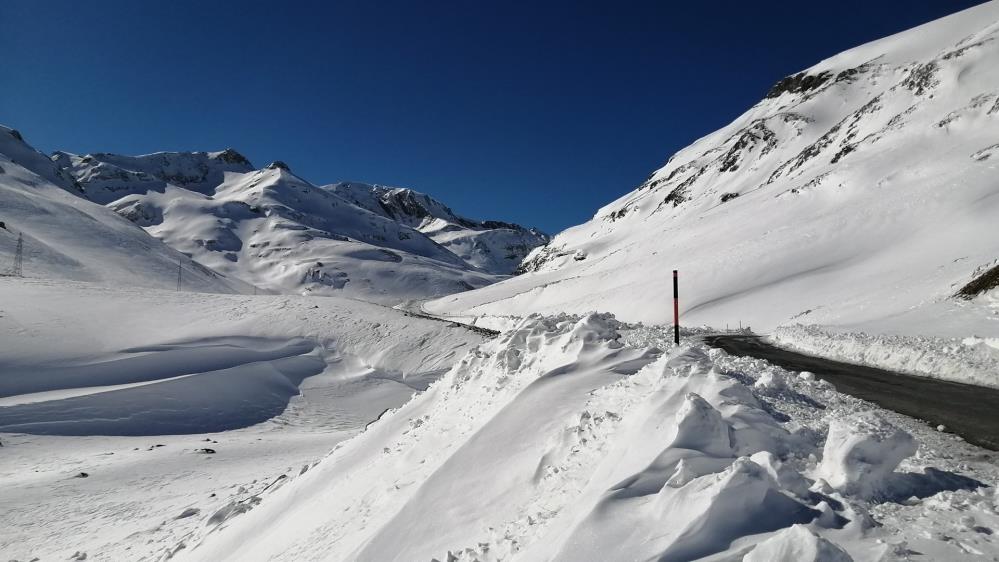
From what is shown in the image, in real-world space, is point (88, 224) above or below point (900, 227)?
above

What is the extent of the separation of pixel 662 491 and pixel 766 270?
37235 millimetres

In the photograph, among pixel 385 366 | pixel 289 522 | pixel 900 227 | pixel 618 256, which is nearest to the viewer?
pixel 289 522

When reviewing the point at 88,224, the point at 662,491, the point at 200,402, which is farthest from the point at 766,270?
the point at 88,224

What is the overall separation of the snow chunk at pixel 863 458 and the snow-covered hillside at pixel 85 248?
70658 mm

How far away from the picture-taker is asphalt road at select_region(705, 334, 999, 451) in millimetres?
6261

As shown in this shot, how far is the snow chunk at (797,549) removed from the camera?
3.00 m

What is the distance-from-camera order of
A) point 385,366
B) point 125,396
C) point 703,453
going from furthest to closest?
point 385,366 < point 125,396 < point 703,453

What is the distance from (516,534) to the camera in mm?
4391

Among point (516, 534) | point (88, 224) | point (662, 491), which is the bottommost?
point (516, 534)

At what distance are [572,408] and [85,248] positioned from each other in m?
98.3

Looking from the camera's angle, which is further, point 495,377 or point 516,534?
point 495,377

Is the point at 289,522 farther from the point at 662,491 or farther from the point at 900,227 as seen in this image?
the point at 900,227

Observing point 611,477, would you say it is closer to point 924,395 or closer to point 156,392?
point 924,395

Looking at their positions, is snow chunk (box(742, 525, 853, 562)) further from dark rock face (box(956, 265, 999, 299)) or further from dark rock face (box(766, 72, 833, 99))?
dark rock face (box(766, 72, 833, 99))
